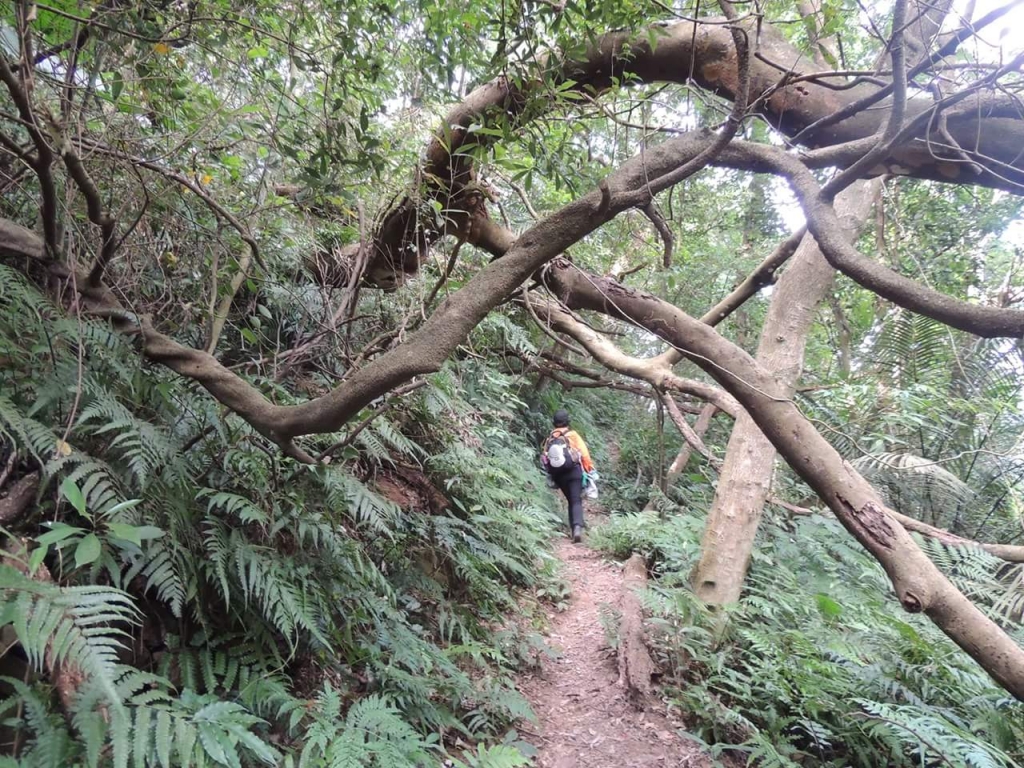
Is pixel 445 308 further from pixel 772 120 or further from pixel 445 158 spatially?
pixel 772 120

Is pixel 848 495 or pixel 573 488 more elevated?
pixel 573 488

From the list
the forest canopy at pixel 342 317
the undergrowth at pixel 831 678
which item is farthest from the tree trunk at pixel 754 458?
the undergrowth at pixel 831 678

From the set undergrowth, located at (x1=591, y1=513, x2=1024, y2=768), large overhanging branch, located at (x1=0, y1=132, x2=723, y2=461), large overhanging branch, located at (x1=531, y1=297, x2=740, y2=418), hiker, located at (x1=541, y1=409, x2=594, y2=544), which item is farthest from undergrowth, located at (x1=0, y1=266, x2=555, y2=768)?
hiker, located at (x1=541, y1=409, x2=594, y2=544)

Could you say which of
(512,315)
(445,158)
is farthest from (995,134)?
(512,315)

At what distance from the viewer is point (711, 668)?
389 cm

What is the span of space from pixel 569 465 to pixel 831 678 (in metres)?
3.94

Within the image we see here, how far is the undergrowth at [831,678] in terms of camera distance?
3.24 m

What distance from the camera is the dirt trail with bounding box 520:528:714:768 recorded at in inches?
131

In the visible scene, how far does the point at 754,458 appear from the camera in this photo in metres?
4.63

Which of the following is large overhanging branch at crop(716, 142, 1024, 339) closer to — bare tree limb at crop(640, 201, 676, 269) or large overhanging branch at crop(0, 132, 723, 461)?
large overhanging branch at crop(0, 132, 723, 461)

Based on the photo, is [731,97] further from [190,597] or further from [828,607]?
[828,607]

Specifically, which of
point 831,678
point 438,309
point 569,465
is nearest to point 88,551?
point 438,309

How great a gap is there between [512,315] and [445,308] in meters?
4.84

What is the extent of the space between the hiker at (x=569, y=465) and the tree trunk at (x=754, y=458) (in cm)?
265
